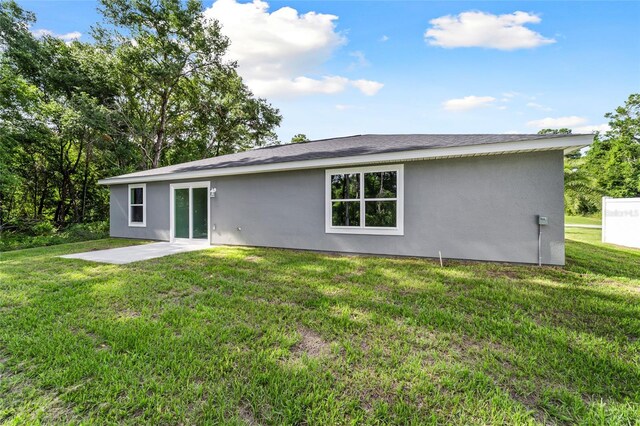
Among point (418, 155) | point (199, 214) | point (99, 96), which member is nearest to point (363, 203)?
point (418, 155)

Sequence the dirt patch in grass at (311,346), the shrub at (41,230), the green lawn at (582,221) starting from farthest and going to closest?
the green lawn at (582,221) < the shrub at (41,230) < the dirt patch in grass at (311,346)

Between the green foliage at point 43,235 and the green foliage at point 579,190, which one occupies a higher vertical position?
the green foliage at point 579,190

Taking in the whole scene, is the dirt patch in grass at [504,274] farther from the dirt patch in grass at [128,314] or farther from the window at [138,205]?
the window at [138,205]

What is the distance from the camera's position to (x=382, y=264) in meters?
5.62

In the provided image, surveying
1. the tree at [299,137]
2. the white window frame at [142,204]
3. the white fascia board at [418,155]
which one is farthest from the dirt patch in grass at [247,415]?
the tree at [299,137]

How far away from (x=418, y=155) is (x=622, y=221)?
8397 millimetres

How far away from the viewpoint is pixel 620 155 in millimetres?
21891

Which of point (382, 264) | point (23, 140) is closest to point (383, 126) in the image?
point (382, 264)

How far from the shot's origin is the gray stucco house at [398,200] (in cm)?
526

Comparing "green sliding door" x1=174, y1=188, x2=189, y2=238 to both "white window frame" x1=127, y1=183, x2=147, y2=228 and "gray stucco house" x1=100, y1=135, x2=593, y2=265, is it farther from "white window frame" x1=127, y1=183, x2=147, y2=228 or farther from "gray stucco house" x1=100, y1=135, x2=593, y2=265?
"white window frame" x1=127, y1=183, x2=147, y2=228

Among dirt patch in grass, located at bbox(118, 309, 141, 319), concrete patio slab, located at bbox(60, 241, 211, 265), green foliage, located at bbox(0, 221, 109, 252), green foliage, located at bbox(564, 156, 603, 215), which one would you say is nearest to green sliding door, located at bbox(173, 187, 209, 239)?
concrete patio slab, located at bbox(60, 241, 211, 265)

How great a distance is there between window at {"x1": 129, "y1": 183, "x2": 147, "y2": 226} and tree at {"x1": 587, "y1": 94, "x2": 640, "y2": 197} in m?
30.4

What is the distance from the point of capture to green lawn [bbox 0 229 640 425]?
180cm

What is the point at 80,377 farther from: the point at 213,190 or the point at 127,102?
the point at 127,102
